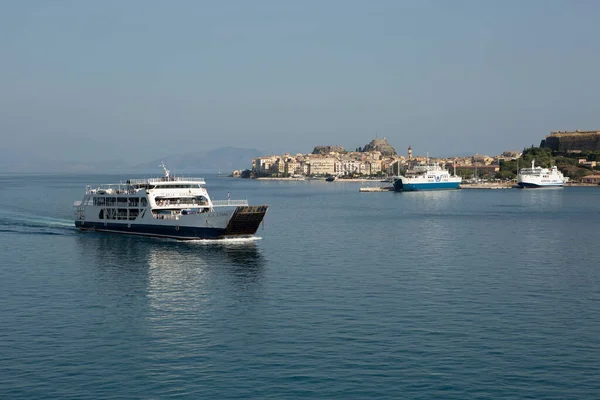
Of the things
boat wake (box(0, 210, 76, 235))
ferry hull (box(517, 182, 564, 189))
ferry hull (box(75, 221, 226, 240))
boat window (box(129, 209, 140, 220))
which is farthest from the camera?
ferry hull (box(517, 182, 564, 189))

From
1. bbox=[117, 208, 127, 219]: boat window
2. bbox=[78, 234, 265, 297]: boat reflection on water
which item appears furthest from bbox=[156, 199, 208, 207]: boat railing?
bbox=[117, 208, 127, 219]: boat window

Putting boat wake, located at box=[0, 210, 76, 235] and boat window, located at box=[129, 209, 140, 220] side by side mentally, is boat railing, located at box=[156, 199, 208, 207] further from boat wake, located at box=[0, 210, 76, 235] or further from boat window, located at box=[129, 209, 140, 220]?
boat wake, located at box=[0, 210, 76, 235]

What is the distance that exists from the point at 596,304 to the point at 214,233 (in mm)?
33113

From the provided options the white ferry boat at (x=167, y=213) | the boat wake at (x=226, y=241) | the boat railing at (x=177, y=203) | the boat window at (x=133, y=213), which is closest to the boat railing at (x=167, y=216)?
the white ferry boat at (x=167, y=213)

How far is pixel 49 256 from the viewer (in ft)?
178

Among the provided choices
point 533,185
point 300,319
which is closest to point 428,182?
point 533,185

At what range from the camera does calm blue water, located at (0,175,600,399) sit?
24516mm

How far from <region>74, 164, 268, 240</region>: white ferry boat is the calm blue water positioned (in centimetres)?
183

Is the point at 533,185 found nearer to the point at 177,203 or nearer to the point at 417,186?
the point at 417,186

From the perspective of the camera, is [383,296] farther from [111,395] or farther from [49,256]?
[49,256]

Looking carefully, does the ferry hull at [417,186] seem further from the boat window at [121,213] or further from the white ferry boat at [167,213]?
the boat window at [121,213]

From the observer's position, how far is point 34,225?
254 ft

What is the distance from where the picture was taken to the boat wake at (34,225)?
237 ft

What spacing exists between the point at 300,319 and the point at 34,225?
52654mm
